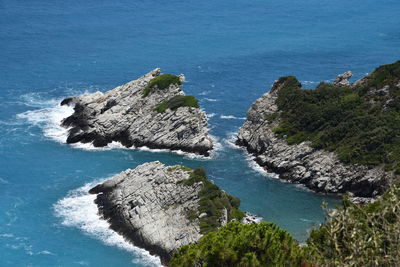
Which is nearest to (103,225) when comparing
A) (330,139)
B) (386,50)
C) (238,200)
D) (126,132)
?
(238,200)

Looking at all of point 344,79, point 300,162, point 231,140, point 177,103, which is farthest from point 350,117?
point 177,103

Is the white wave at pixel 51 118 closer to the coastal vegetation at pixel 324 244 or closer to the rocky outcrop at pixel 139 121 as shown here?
the rocky outcrop at pixel 139 121

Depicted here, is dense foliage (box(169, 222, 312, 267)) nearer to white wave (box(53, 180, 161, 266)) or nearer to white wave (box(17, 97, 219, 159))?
white wave (box(53, 180, 161, 266))

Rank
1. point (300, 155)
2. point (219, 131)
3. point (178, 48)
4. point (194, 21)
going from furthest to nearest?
point (194, 21) → point (178, 48) → point (219, 131) → point (300, 155)

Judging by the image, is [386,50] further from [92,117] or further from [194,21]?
[92,117]

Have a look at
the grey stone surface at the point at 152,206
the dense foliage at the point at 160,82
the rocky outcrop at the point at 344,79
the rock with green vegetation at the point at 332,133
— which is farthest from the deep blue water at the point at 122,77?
the rocky outcrop at the point at 344,79
